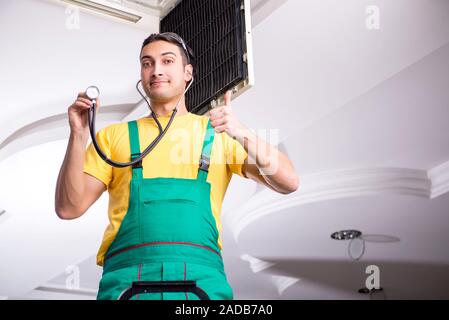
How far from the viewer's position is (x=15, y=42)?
A: 3.13 m

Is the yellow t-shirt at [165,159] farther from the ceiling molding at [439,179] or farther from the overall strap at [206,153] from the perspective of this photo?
the ceiling molding at [439,179]

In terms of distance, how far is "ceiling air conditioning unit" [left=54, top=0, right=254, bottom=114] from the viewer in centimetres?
181

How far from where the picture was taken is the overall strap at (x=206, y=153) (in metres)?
1.49

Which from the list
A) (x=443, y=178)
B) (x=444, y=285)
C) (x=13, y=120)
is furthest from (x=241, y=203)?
(x=444, y=285)

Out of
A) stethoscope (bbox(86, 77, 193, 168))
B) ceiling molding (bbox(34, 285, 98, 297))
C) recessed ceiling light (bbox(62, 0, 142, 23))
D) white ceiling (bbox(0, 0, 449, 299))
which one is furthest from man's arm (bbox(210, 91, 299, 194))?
ceiling molding (bbox(34, 285, 98, 297))

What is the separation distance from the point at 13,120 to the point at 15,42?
0.80m

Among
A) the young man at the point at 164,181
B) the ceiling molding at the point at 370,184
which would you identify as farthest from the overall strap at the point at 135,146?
the ceiling molding at the point at 370,184

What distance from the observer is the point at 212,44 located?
1.96 metres

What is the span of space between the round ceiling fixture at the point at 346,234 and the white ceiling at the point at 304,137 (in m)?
0.08

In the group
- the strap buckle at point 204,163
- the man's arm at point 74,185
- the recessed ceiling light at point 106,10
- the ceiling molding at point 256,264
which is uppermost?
the ceiling molding at point 256,264

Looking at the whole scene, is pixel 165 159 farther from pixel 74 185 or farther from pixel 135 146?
pixel 74 185

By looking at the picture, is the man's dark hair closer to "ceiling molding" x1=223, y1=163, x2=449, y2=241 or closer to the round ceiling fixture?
"ceiling molding" x1=223, y1=163, x2=449, y2=241

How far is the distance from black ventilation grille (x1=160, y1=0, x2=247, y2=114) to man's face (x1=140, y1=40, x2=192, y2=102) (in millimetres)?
200

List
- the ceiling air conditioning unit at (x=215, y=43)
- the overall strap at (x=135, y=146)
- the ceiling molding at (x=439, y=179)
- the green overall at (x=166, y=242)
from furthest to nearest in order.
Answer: the ceiling molding at (x=439, y=179) → the ceiling air conditioning unit at (x=215, y=43) → the overall strap at (x=135, y=146) → the green overall at (x=166, y=242)
